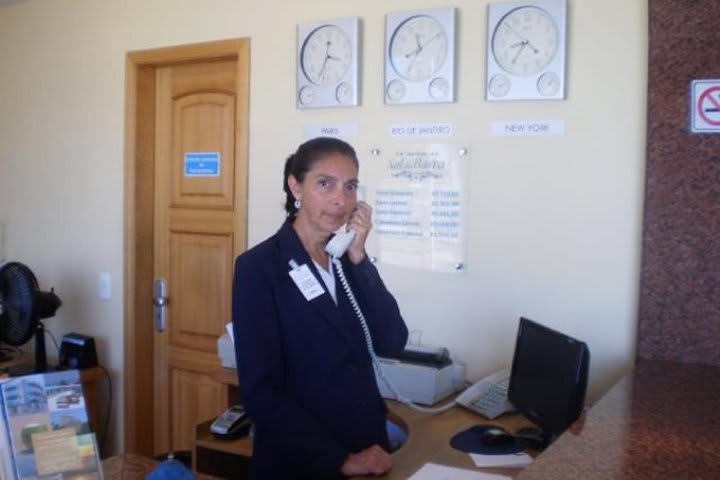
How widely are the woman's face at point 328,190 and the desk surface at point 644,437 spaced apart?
79 cm

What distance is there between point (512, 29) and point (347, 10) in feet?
2.40

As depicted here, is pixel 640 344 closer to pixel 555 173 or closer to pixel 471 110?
pixel 555 173

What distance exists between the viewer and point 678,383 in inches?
77.0

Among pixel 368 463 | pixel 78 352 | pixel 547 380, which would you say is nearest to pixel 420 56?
pixel 547 380

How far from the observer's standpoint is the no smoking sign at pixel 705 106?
2.14 metres

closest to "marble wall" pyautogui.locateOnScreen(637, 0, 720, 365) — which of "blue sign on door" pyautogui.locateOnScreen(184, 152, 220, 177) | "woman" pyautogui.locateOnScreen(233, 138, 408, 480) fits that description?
"woman" pyautogui.locateOnScreen(233, 138, 408, 480)

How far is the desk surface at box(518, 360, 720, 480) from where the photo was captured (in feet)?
4.01

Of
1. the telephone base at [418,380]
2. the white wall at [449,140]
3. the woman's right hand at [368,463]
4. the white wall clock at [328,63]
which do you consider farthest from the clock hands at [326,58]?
the woman's right hand at [368,463]

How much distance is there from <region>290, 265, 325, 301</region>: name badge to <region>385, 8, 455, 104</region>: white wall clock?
1.16m

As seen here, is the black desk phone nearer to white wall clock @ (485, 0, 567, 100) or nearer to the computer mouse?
the computer mouse

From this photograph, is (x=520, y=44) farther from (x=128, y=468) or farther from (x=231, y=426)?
(x=128, y=468)

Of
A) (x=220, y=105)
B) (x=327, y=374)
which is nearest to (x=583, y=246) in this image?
(x=327, y=374)

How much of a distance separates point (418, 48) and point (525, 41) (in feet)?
1.40

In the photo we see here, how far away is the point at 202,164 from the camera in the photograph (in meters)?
3.49
